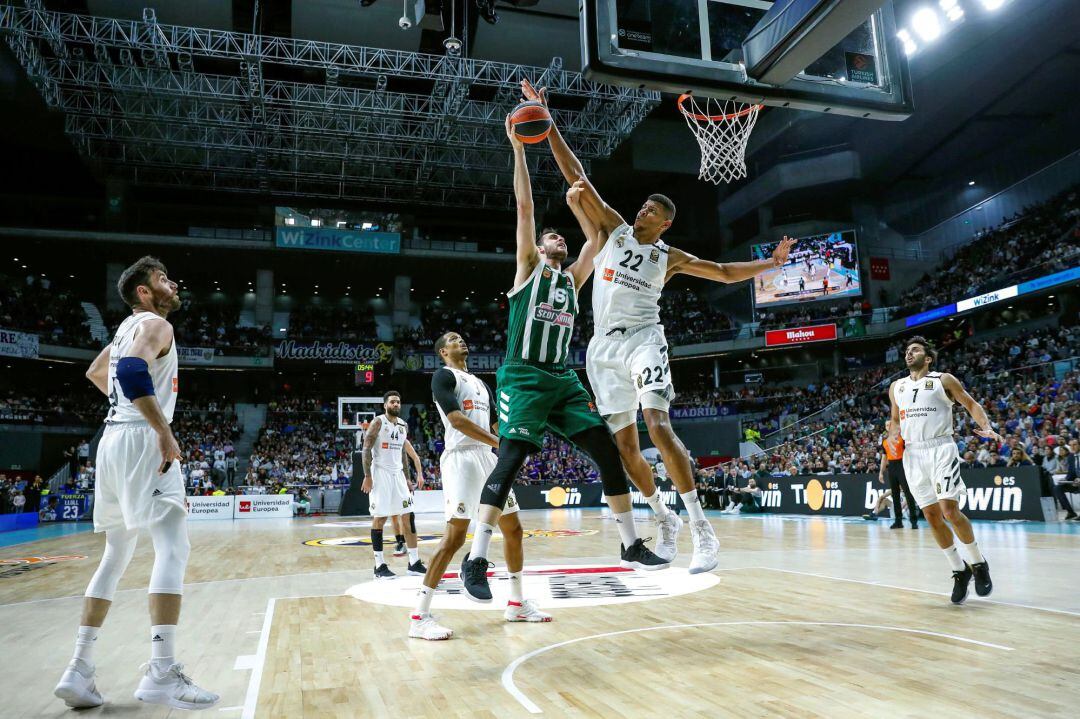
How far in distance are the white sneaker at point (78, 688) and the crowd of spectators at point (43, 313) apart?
98.5ft

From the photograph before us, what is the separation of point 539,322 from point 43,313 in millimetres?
33165

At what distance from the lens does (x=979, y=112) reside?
92.6 ft

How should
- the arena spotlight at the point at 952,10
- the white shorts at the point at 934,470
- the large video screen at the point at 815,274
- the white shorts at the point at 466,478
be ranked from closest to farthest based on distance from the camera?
1. the white shorts at the point at 466,478
2. the white shorts at the point at 934,470
3. the arena spotlight at the point at 952,10
4. the large video screen at the point at 815,274

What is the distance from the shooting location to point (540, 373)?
4.71 metres

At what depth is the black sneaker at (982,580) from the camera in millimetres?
5781

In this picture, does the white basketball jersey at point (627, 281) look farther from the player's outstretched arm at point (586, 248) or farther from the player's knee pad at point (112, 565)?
the player's knee pad at point (112, 565)

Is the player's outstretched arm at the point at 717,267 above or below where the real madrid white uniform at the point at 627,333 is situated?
above

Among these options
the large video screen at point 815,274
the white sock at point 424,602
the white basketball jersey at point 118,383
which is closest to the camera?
the white basketball jersey at point 118,383

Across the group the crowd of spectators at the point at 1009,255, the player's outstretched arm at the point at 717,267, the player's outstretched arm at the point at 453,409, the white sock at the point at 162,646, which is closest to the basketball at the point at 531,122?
the player's outstretched arm at the point at 717,267

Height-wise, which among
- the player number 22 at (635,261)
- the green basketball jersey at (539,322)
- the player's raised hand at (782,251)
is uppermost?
the player's raised hand at (782,251)

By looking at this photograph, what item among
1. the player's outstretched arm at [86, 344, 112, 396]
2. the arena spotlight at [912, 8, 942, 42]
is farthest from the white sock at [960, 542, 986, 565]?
the arena spotlight at [912, 8, 942, 42]

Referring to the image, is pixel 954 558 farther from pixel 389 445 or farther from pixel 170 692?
pixel 389 445

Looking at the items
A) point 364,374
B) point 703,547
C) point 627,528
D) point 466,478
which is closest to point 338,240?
point 364,374

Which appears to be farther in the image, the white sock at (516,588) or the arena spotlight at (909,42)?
the arena spotlight at (909,42)
